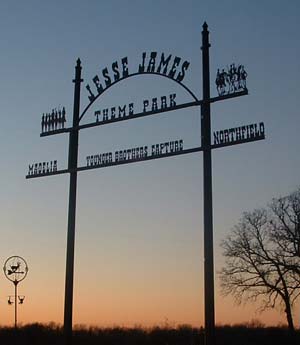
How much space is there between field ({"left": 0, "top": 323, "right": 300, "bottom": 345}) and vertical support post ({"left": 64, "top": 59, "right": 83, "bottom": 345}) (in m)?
11.1

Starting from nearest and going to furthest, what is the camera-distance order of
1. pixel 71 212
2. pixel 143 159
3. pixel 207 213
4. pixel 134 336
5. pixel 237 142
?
pixel 207 213, pixel 237 142, pixel 143 159, pixel 71 212, pixel 134 336

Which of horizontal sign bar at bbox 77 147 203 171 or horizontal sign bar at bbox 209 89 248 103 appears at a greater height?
horizontal sign bar at bbox 209 89 248 103

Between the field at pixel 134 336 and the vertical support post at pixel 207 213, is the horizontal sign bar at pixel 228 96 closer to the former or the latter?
the vertical support post at pixel 207 213

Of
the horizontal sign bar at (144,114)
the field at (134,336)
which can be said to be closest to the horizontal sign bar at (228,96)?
the horizontal sign bar at (144,114)

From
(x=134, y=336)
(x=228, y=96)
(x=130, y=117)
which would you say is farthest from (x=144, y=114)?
(x=134, y=336)

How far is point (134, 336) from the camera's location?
3606 centimetres

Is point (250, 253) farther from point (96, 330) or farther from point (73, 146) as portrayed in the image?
point (73, 146)

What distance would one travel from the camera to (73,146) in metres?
20.2

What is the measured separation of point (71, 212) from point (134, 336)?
58.5 feet

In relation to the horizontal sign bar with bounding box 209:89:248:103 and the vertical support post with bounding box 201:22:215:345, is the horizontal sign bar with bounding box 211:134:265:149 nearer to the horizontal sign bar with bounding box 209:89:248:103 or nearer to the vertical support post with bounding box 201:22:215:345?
the vertical support post with bounding box 201:22:215:345

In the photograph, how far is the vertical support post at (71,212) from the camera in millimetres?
18875

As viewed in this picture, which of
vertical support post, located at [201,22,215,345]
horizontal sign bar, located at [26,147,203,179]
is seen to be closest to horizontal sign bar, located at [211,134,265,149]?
vertical support post, located at [201,22,215,345]

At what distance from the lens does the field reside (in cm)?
3225

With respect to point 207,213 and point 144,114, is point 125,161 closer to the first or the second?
point 144,114
